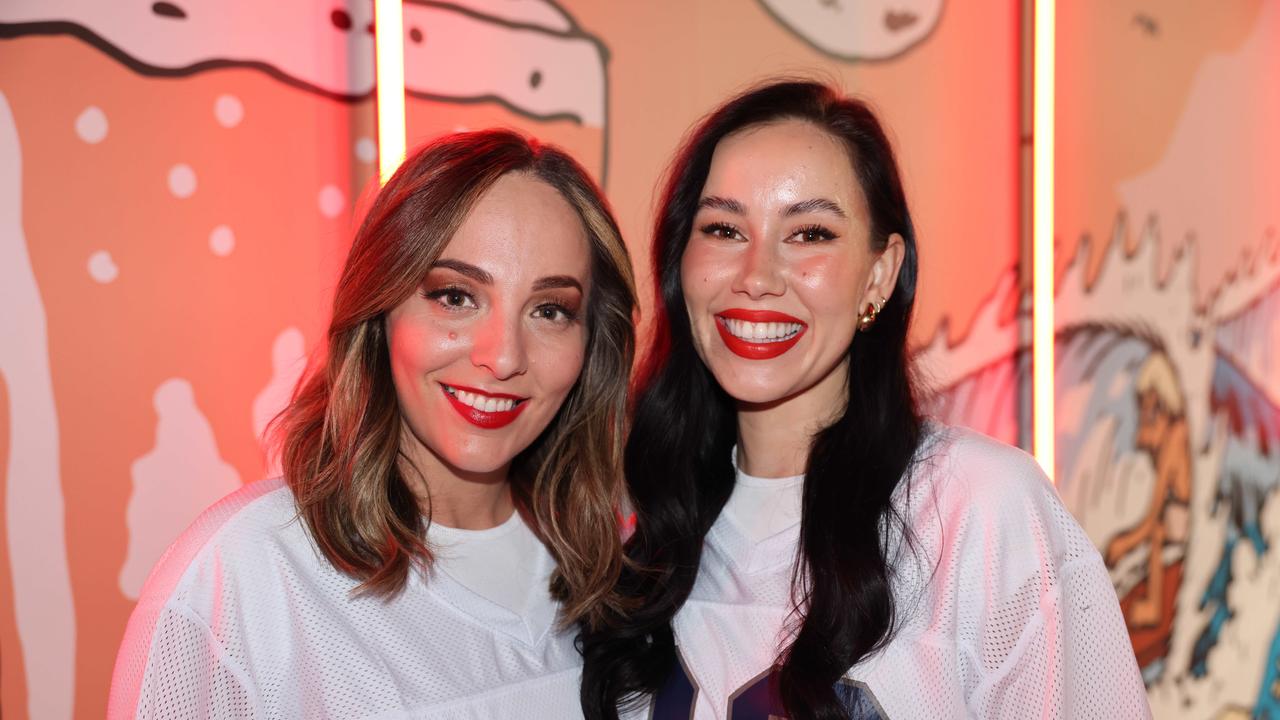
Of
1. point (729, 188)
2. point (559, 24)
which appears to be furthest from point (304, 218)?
point (729, 188)

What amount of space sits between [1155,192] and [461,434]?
8.56 ft

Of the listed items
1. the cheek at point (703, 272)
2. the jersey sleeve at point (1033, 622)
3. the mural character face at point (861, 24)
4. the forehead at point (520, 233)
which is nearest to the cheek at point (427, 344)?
the forehead at point (520, 233)

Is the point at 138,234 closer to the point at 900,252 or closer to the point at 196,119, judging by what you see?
the point at 196,119

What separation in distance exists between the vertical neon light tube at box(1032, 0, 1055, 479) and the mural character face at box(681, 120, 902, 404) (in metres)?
1.68

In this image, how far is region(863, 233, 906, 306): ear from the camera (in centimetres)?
174

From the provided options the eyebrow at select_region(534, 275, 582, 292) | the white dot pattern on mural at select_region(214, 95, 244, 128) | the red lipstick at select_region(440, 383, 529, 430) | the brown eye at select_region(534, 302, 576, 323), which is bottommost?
the red lipstick at select_region(440, 383, 529, 430)

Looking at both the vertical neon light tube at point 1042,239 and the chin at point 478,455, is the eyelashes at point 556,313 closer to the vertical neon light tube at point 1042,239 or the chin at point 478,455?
the chin at point 478,455

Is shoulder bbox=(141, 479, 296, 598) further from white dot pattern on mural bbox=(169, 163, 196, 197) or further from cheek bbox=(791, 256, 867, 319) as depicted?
white dot pattern on mural bbox=(169, 163, 196, 197)

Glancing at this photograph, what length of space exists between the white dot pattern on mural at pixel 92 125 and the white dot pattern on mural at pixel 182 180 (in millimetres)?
152

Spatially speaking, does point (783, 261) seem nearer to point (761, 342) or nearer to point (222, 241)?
point (761, 342)

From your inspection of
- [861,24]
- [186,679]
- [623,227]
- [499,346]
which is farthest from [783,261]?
[861,24]

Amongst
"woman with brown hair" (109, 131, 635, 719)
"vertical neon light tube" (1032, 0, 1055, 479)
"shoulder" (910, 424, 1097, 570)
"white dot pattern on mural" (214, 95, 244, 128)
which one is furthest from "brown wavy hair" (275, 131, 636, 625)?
"vertical neon light tube" (1032, 0, 1055, 479)

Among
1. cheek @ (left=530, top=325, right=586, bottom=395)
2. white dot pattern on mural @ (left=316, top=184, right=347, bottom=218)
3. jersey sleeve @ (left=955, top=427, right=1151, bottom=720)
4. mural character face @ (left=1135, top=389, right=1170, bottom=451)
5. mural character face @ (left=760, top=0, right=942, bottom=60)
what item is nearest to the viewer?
jersey sleeve @ (left=955, top=427, right=1151, bottom=720)

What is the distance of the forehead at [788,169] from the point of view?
5.49 feet
